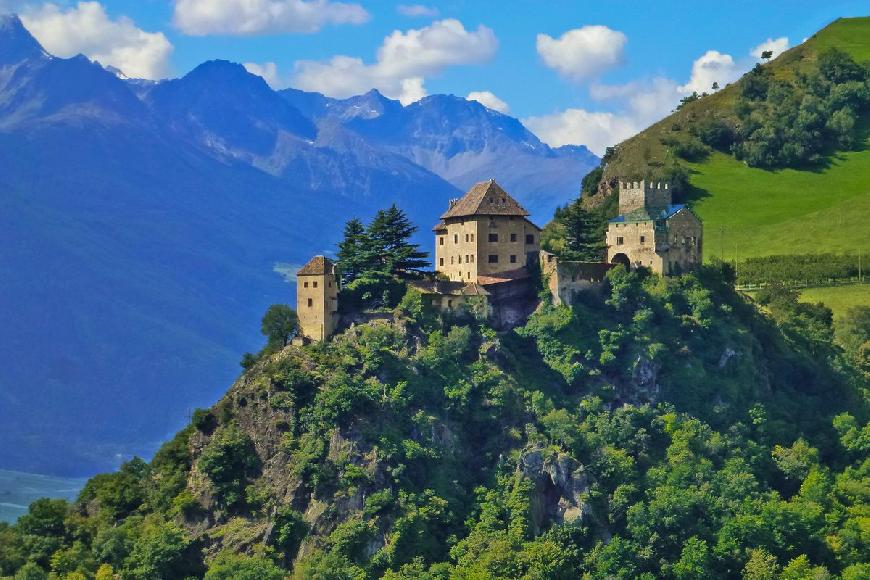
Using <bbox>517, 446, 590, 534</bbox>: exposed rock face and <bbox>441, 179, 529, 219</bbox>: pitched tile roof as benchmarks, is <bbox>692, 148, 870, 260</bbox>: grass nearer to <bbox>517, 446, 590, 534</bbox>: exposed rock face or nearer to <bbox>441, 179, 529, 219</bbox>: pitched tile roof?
<bbox>441, 179, 529, 219</bbox>: pitched tile roof

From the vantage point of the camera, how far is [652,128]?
535 ft

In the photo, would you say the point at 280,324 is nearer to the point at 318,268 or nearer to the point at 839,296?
the point at 318,268

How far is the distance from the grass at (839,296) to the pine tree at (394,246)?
145ft

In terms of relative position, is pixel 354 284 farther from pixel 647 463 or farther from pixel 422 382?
pixel 647 463

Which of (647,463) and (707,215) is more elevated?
(707,215)

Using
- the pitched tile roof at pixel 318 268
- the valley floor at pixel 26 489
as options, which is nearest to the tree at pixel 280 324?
the pitched tile roof at pixel 318 268

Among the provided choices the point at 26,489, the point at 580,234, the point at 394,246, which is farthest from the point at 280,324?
the point at 26,489

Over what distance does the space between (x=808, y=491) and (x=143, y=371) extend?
385ft

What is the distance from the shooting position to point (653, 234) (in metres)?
95.6

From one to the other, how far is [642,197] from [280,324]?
2670 cm

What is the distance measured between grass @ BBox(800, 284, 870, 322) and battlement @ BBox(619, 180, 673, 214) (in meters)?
30.7

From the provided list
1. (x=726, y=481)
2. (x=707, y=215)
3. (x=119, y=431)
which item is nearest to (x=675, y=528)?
(x=726, y=481)

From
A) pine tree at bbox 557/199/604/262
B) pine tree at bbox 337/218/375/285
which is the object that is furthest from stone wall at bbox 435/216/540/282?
pine tree at bbox 337/218/375/285

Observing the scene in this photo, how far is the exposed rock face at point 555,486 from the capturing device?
8350 centimetres
